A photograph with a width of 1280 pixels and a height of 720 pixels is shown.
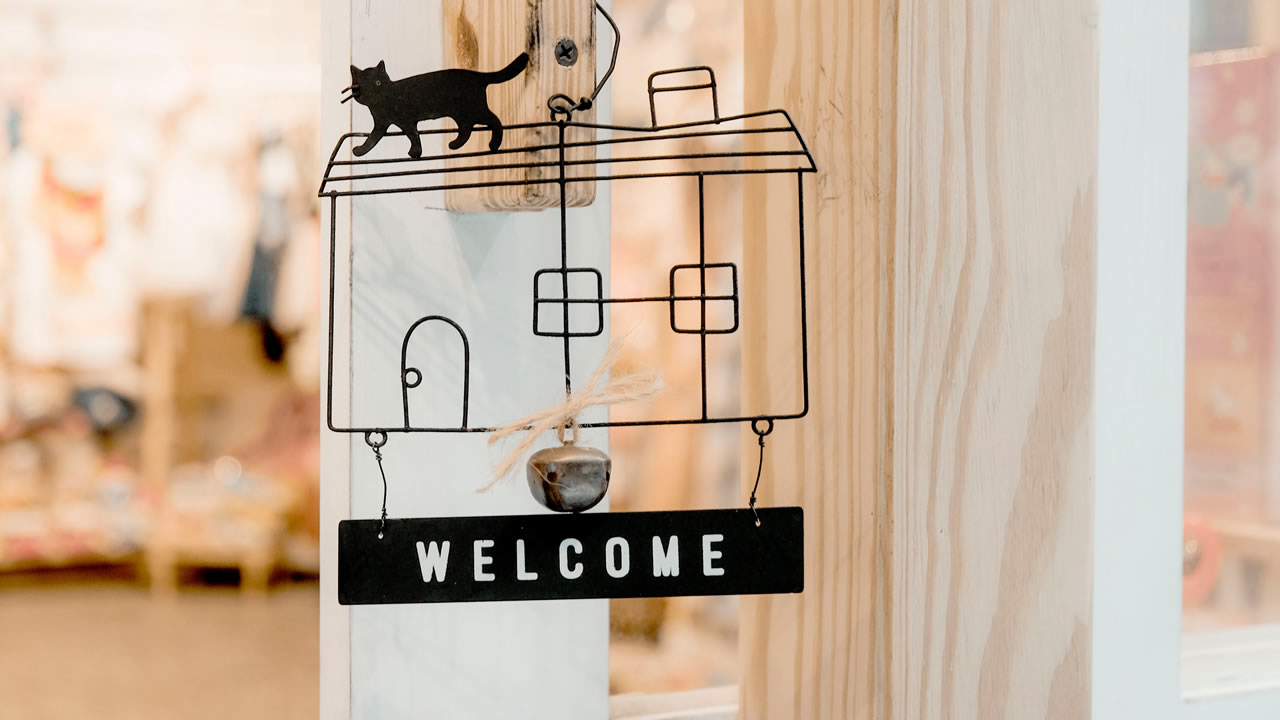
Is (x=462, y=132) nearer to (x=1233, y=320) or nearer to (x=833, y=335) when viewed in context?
(x=833, y=335)

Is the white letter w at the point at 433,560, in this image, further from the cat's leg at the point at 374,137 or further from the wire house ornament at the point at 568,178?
the cat's leg at the point at 374,137

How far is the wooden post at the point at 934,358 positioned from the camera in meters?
0.65

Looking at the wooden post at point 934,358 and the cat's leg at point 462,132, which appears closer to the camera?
the cat's leg at point 462,132

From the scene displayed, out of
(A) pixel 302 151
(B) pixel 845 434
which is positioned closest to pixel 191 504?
(A) pixel 302 151

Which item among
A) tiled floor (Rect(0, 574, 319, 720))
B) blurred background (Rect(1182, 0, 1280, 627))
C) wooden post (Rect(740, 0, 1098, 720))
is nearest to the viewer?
wooden post (Rect(740, 0, 1098, 720))

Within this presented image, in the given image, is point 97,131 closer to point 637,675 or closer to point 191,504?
point 191,504

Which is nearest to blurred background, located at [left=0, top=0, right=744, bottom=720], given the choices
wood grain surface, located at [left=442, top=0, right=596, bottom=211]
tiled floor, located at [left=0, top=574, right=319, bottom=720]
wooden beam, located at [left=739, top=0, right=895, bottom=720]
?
tiled floor, located at [left=0, top=574, right=319, bottom=720]

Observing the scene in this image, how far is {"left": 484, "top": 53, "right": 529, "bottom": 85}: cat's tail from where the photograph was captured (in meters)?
0.54

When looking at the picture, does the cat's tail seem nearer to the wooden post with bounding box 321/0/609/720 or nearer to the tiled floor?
the wooden post with bounding box 321/0/609/720

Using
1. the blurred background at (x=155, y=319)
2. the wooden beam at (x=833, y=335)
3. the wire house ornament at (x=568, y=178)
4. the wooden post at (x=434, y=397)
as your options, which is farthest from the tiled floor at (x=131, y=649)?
the wooden beam at (x=833, y=335)

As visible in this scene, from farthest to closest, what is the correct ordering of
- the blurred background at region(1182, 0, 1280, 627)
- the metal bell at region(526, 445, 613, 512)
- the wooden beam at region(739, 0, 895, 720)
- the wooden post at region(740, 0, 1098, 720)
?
the blurred background at region(1182, 0, 1280, 627), the wooden beam at region(739, 0, 895, 720), the wooden post at region(740, 0, 1098, 720), the metal bell at region(526, 445, 613, 512)

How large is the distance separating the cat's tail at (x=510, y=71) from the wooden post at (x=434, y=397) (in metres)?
0.15

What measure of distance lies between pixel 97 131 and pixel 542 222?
1.66 feet

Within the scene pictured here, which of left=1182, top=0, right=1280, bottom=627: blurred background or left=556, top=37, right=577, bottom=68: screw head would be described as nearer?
left=556, top=37, right=577, bottom=68: screw head
